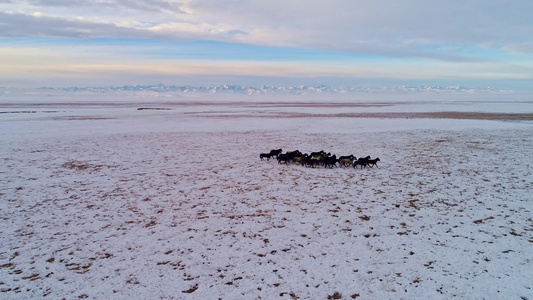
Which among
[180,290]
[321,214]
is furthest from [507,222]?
[180,290]

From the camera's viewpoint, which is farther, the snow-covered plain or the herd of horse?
the herd of horse

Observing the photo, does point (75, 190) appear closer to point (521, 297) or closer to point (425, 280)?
point (425, 280)

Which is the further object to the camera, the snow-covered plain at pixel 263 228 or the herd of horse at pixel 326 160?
the herd of horse at pixel 326 160

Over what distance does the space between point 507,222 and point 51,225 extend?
12011 mm

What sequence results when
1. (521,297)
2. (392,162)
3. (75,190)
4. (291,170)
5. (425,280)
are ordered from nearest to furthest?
(521,297) → (425,280) → (75,190) → (291,170) → (392,162)

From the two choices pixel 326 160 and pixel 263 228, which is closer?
pixel 263 228

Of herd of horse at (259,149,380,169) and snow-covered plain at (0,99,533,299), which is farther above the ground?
herd of horse at (259,149,380,169)

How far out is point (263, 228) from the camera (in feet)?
27.9

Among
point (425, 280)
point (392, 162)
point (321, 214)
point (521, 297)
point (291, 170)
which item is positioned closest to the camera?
point (521, 297)

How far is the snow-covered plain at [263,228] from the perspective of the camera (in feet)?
20.2

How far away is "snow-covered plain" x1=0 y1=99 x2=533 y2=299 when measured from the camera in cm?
615

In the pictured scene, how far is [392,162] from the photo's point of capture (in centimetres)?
1588

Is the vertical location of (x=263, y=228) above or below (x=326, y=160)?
below

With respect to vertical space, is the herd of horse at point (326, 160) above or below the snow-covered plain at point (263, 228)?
above
